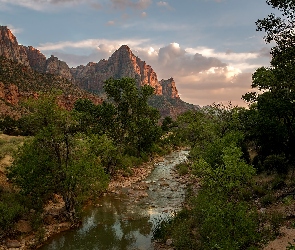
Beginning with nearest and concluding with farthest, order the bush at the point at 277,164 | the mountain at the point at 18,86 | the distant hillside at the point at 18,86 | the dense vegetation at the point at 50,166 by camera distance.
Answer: the dense vegetation at the point at 50,166
the bush at the point at 277,164
the mountain at the point at 18,86
the distant hillside at the point at 18,86

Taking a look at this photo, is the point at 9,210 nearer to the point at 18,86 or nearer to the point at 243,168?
the point at 243,168

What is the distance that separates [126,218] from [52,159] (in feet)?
26.6

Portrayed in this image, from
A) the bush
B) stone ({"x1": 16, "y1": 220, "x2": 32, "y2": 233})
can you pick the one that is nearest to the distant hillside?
stone ({"x1": 16, "y1": 220, "x2": 32, "y2": 233})

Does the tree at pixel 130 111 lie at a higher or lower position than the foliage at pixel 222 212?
higher

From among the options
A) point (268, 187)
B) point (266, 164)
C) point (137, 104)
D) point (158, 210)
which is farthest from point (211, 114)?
point (137, 104)

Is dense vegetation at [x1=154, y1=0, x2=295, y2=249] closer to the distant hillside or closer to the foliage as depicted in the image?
the foliage

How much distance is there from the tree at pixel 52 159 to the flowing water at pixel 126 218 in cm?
321

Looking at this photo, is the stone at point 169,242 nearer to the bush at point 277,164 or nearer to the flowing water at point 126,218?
the flowing water at point 126,218

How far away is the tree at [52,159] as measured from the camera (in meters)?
19.6

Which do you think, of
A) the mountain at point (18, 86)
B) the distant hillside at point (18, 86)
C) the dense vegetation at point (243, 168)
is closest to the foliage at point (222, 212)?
the dense vegetation at point (243, 168)

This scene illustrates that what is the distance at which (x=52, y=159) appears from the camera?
67.7ft

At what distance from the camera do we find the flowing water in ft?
63.2

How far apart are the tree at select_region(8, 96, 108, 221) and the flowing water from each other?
10.5 ft

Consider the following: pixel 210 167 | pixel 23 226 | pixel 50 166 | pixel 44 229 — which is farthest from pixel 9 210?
pixel 210 167
